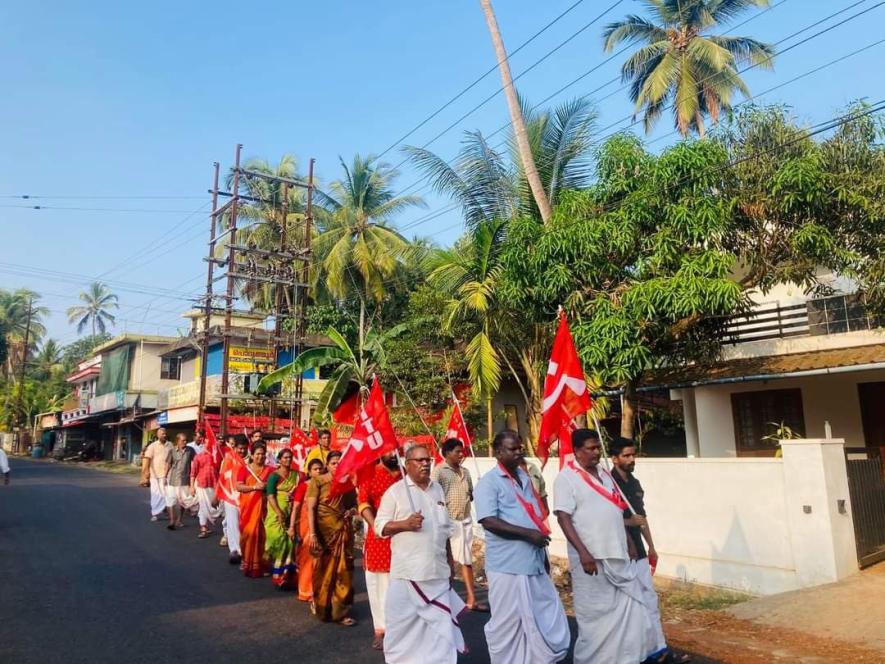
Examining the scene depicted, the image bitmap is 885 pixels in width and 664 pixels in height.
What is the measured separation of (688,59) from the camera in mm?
21906

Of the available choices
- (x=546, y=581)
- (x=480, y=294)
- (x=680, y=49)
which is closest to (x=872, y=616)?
(x=546, y=581)

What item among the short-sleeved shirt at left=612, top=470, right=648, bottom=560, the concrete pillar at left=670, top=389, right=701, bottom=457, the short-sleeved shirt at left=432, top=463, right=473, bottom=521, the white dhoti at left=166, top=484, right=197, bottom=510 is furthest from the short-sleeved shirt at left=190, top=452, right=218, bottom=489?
the concrete pillar at left=670, top=389, right=701, bottom=457

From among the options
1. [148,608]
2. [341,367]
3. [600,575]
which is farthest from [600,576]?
[341,367]

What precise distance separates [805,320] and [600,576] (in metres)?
11.9

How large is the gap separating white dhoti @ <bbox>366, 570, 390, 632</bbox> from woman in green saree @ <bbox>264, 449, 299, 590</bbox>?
2.25m

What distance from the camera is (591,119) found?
49.2ft

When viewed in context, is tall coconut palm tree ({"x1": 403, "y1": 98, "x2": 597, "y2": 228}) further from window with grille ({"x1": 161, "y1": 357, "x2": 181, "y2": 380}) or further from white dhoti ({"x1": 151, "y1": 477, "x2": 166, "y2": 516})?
window with grille ({"x1": 161, "y1": 357, "x2": 181, "y2": 380})

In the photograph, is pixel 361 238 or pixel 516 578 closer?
pixel 516 578

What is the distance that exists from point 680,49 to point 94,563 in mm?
20705

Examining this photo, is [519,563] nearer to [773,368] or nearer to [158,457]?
[773,368]

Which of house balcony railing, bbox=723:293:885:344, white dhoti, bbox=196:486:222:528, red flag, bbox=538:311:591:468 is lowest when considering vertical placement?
white dhoti, bbox=196:486:222:528

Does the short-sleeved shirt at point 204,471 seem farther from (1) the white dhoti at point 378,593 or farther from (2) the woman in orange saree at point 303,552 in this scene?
(1) the white dhoti at point 378,593

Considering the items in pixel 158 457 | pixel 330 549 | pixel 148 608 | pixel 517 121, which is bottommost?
pixel 148 608

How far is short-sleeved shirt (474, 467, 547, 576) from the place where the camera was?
4965mm
